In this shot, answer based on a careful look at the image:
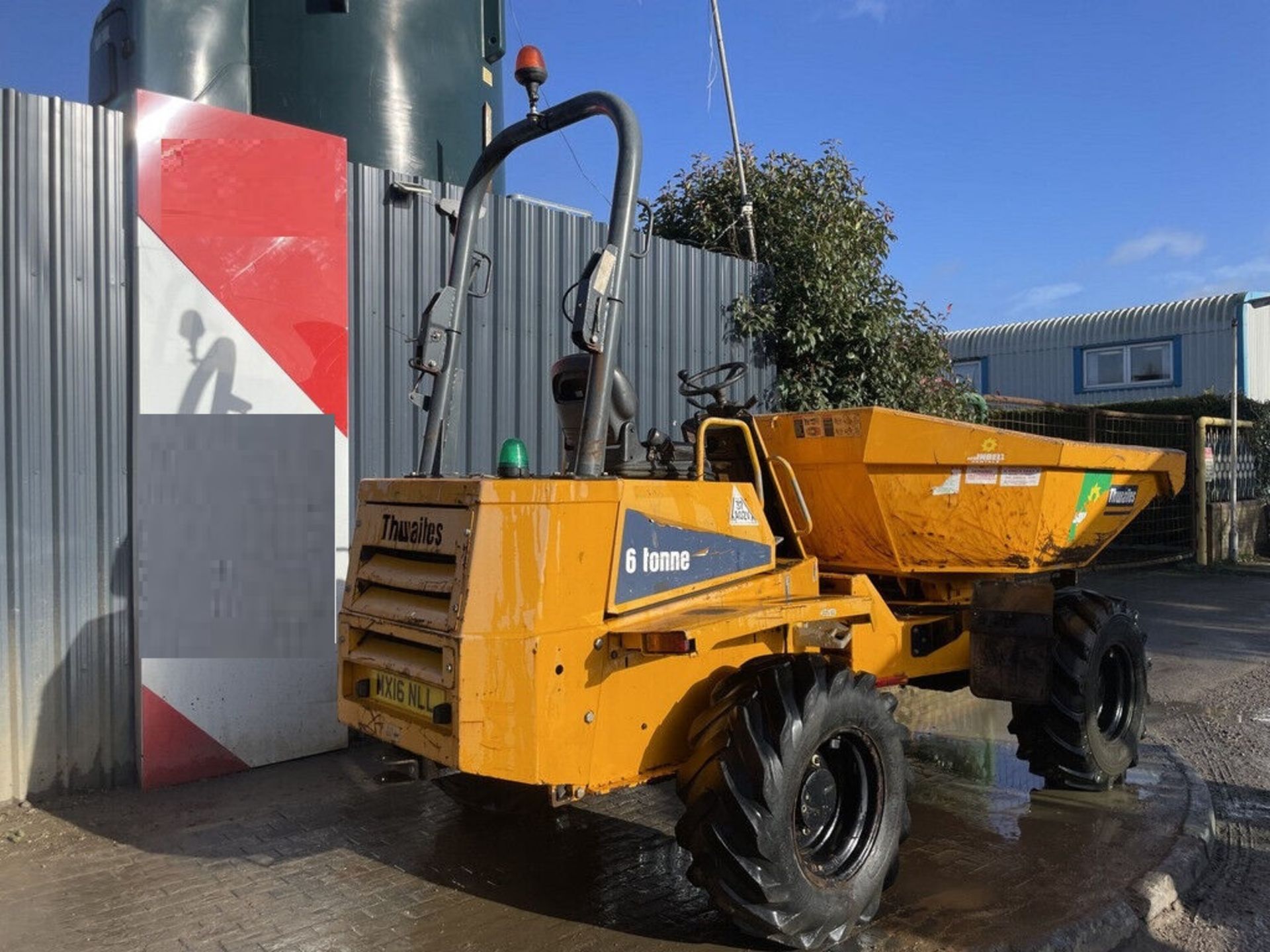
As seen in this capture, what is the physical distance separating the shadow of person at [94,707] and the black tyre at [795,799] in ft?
10.7

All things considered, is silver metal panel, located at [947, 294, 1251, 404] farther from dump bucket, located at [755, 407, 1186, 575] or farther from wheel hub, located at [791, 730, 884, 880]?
wheel hub, located at [791, 730, 884, 880]

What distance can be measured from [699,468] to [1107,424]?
1131cm

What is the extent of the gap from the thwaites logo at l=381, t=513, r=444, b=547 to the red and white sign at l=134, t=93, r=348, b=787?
81.7 inches

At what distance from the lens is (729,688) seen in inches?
154

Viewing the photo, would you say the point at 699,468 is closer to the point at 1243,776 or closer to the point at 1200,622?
the point at 1243,776

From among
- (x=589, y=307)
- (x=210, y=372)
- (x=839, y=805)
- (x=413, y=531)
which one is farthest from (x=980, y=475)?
(x=210, y=372)

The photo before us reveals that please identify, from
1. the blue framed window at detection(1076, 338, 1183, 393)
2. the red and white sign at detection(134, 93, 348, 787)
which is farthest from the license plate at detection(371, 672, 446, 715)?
the blue framed window at detection(1076, 338, 1183, 393)

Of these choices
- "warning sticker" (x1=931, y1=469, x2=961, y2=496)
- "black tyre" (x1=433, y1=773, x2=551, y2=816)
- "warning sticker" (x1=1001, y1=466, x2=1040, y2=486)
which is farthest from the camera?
"warning sticker" (x1=1001, y1=466, x2=1040, y2=486)

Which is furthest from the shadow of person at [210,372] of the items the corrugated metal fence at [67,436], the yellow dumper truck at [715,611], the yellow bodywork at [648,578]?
the yellow bodywork at [648,578]

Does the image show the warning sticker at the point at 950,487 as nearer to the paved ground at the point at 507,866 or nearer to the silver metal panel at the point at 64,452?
the paved ground at the point at 507,866

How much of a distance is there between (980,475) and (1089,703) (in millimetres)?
1373

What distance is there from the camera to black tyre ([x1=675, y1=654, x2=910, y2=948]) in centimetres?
351

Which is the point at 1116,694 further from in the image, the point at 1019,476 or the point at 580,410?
the point at 580,410

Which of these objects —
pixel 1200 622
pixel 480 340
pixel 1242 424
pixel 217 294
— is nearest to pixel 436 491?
pixel 217 294
